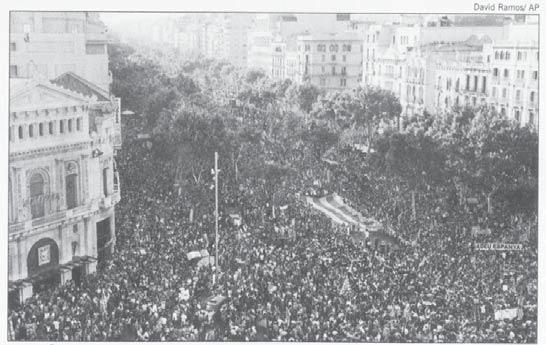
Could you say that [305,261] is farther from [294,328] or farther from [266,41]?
[266,41]

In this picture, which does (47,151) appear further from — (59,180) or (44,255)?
(44,255)

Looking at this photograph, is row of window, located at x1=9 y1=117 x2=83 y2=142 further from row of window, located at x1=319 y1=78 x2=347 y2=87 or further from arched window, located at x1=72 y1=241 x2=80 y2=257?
row of window, located at x1=319 y1=78 x2=347 y2=87

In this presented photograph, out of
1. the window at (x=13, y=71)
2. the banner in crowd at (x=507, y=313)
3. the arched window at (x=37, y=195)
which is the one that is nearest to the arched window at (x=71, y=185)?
the arched window at (x=37, y=195)

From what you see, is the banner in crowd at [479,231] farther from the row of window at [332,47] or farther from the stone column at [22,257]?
the row of window at [332,47]

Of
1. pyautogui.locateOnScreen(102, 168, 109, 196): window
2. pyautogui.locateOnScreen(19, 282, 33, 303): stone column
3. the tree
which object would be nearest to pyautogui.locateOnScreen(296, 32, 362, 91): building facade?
the tree

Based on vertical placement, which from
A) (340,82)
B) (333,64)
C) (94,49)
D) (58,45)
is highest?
(58,45)

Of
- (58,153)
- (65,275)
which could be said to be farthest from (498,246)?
(58,153)
